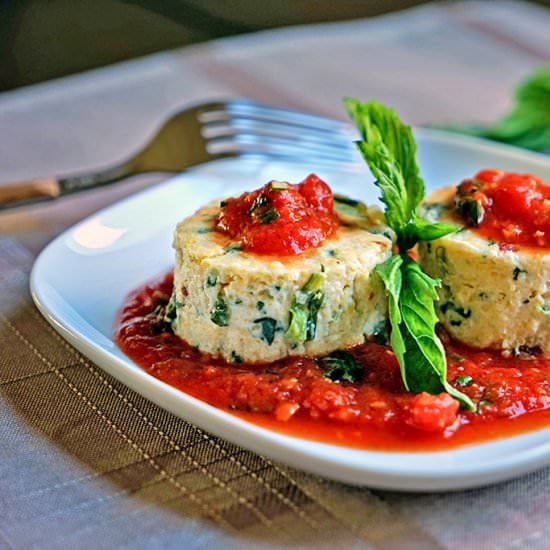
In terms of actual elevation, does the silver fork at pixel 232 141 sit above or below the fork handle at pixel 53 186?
above

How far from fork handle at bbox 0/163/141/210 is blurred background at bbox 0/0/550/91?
3024 millimetres

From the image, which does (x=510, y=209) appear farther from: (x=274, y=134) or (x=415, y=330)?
(x=274, y=134)

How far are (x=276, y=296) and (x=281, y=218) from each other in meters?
0.28

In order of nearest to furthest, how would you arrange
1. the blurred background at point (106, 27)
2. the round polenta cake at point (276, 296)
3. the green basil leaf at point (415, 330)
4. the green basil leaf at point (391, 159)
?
the green basil leaf at point (415, 330), the round polenta cake at point (276, 296), the green basil leaf at point (391, 159), the blurred background at point (106, 27)

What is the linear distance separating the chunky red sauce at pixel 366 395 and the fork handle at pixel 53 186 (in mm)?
1298

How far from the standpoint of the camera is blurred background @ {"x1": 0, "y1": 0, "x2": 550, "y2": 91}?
289 inches

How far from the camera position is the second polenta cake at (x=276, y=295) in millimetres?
3092

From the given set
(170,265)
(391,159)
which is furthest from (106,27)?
(391,159)

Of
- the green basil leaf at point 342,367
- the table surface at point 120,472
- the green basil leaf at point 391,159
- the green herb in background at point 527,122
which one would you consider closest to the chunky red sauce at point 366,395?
the green basil leaf at point 342,367

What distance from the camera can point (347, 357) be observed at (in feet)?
10.5

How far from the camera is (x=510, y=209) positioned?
3.40 metres

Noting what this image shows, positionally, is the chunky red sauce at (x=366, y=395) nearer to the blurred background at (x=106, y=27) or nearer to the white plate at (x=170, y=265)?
the white plate at (x=170, y=265)

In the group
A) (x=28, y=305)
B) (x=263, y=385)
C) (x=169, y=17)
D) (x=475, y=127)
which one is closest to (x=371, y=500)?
(x=263, y=385)

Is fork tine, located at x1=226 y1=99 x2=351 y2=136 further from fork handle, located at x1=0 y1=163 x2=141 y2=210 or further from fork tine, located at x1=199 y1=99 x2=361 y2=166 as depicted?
fork handle, located at x1=0 y1=163 x2=141 y2=210
